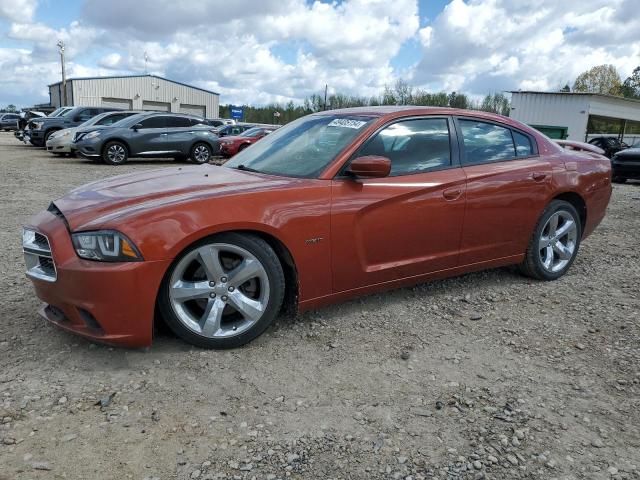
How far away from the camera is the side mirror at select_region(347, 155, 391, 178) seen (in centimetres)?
332

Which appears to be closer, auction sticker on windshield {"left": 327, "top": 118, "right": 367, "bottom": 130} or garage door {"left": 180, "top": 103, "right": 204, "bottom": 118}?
auction sticker on windshield {"left": 327, "top": 118, "right": 367, "bottom": 130}

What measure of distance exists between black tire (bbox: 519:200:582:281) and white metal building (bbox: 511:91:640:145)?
2682 centimetres

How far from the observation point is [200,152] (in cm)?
1622

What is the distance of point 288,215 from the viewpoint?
3.18 metres

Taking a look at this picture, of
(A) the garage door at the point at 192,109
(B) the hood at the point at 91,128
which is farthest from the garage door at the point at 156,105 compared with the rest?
(B) the hood at the point at 91,128

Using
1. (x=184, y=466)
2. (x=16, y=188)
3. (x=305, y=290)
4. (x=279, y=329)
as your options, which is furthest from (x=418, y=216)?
(x=16, y=188)

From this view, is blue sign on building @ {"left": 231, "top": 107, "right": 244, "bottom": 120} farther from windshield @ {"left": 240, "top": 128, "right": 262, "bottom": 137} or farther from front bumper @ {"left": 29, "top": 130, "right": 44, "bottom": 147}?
windshield @ {"left": 240, "top": 128, "right": 262, "bottom": 137}

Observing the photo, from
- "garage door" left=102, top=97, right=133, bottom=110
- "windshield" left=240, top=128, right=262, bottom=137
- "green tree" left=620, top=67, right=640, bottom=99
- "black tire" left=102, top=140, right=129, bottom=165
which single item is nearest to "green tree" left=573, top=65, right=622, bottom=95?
"green tree" left=620, top=67, right=640, bottom=99

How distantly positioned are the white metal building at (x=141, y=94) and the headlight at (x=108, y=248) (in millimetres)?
51424

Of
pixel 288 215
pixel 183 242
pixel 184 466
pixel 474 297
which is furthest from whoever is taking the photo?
pixel 474 297

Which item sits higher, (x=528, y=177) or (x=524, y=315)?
(x=528, y=177)

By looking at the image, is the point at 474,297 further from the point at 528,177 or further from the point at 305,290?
the point at 305,290

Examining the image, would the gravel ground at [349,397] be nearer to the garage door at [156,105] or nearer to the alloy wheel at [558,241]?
the alloy wheel at [558,241]

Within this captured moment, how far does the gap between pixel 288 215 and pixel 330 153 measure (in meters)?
0.66
